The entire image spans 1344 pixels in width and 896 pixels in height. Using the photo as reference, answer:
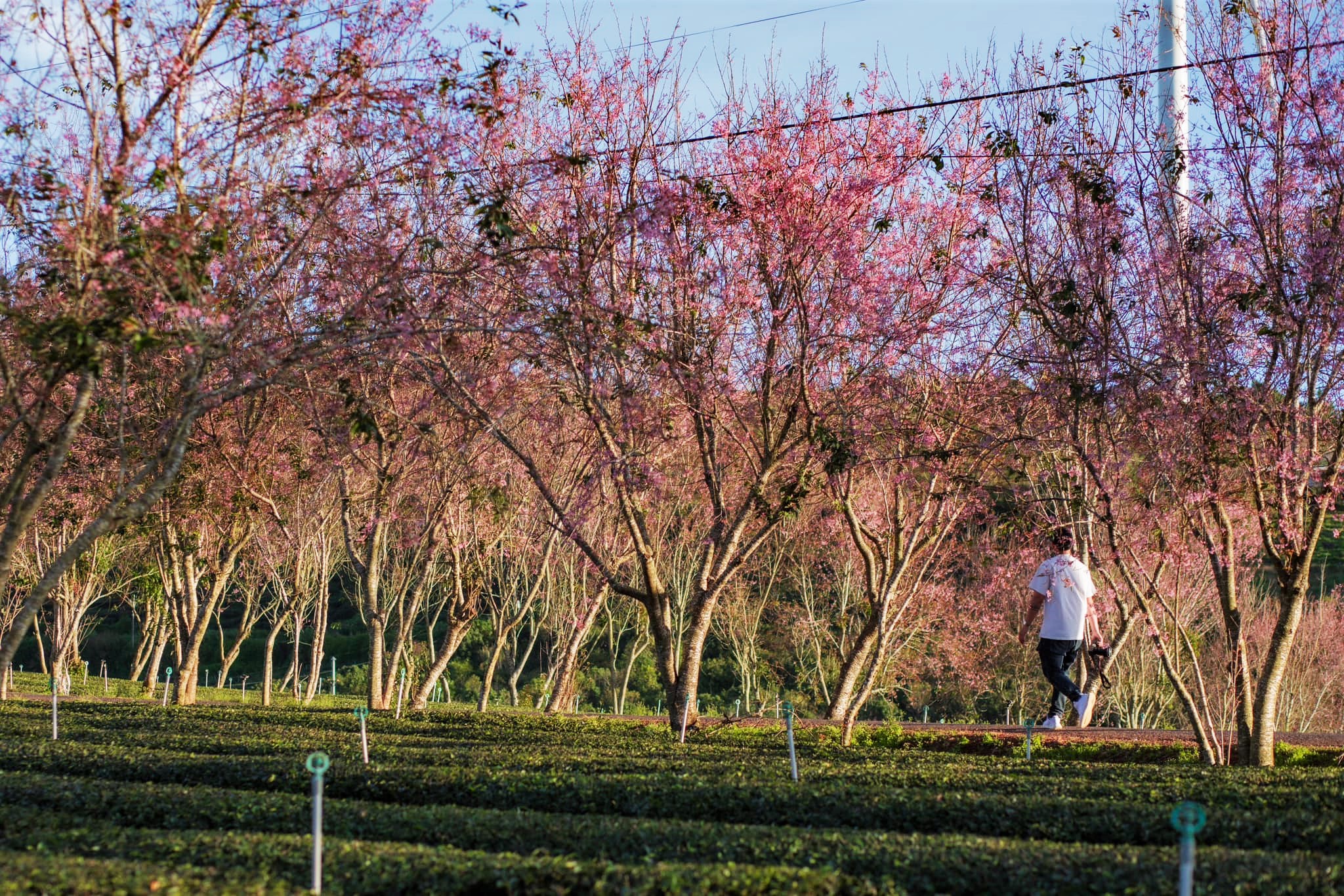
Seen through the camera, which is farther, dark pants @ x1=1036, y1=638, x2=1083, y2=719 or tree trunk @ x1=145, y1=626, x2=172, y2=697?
tree trunk @ x1=145, y1=626, x2=172, y2=697

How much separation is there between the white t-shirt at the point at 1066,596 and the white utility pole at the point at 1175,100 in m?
3.42

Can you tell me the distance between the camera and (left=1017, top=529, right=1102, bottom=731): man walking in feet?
38.1

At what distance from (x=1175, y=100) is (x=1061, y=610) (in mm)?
4890

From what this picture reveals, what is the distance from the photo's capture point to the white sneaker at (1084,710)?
47.4 ft

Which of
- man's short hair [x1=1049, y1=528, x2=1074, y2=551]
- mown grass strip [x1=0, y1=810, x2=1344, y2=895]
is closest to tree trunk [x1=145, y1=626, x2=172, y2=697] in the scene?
man's short hair [x1=1049, y1=528, x2=1074, y2=551]

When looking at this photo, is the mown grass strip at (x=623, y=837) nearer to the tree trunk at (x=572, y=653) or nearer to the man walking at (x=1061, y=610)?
the man walking at (x=1061, y=610)

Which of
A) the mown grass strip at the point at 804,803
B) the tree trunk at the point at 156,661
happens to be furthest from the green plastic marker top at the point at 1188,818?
the tree trunk at the point at 156,661

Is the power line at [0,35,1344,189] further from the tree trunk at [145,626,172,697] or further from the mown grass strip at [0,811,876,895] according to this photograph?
the tree trunk at [145,626,172,697]

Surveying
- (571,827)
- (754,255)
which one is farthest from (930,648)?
(571,827)

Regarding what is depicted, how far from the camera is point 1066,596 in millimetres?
11727

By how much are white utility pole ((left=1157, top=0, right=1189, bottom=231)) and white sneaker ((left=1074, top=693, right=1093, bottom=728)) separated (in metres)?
5.85

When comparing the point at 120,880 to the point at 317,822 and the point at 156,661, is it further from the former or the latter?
the point at 156,661

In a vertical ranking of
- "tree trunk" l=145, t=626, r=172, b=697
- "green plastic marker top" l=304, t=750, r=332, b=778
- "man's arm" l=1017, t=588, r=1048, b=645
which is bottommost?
"tree trunk" l=145, t=626, r=172, b=697

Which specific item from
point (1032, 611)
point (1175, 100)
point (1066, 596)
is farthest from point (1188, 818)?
point (1175, 100)
